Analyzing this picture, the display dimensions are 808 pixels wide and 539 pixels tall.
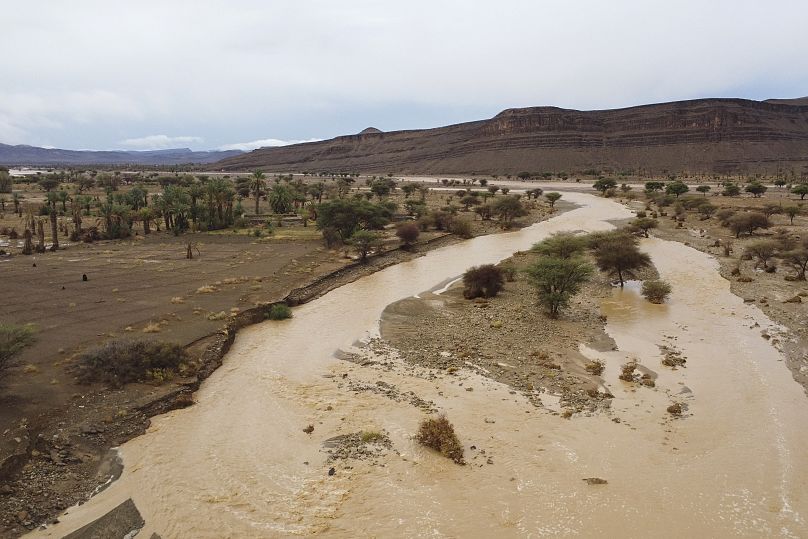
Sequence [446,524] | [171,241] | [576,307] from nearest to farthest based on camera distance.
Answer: [446,524] < [576,307] < [171,241]

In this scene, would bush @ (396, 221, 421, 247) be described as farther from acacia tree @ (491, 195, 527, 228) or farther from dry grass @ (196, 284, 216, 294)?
dry grass @ (196, 284, 216, 294)

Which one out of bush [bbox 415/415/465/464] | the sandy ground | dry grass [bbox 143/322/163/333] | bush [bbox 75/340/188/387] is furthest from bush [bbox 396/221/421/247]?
bush [bbox 415/415/465/464]

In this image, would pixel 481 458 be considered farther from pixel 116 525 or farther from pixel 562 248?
pixel 562 248

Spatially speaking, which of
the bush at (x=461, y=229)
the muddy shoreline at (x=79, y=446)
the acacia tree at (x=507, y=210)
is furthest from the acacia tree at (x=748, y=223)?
the muddy shoreline at (x=79, y=446)

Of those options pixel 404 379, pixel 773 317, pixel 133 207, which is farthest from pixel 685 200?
pixel 133 207

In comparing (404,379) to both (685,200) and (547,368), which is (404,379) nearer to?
(547,368)

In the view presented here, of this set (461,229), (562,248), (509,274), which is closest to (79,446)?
(509,274)
